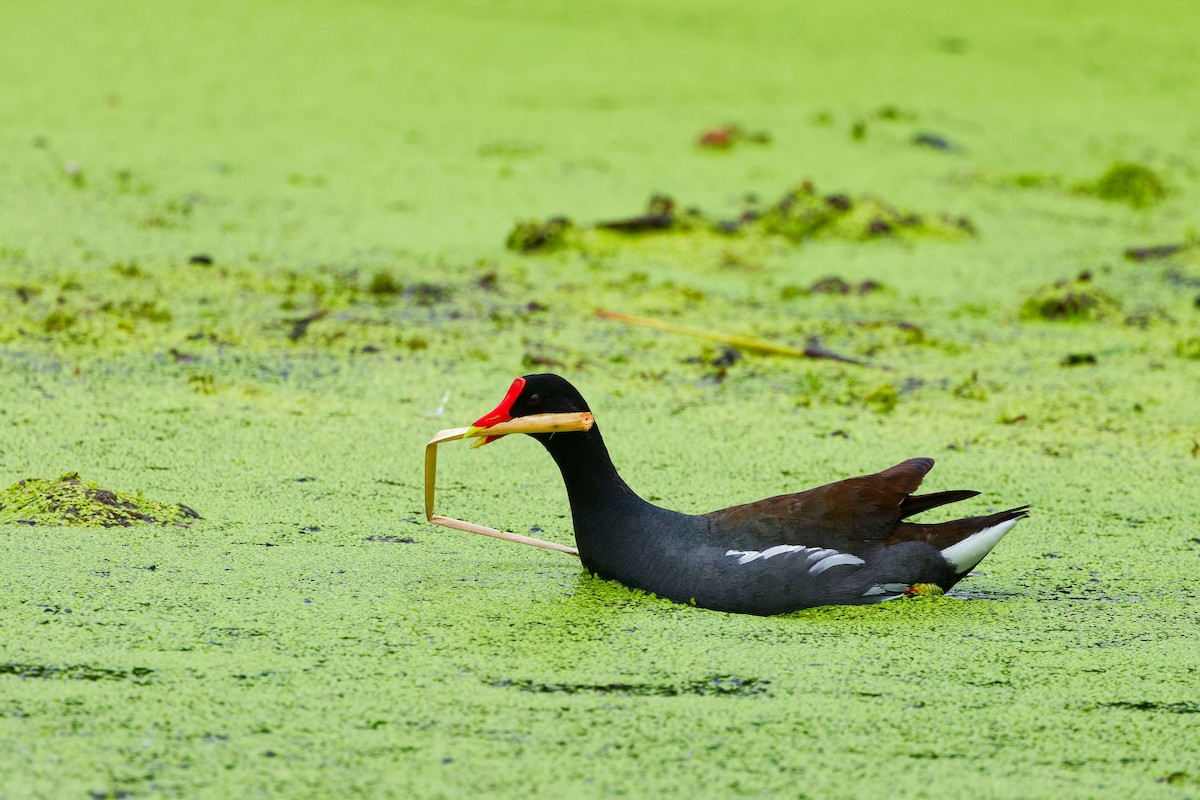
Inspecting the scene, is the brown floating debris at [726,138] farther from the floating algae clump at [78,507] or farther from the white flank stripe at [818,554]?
the white flank stripe at [818,554]

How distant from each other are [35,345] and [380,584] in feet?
5.07

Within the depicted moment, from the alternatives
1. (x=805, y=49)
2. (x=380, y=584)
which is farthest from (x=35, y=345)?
(x=805, y=49)

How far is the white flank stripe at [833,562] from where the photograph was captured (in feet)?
7.04

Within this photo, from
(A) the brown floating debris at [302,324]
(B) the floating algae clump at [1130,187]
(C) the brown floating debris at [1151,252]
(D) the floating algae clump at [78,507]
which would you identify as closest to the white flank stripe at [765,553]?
(D) the floating algae clump at [78,507]

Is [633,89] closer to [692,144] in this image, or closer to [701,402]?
[692,144]

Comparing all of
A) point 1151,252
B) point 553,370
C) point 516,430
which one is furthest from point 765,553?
point 1151,252

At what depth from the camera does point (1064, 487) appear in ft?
9.39

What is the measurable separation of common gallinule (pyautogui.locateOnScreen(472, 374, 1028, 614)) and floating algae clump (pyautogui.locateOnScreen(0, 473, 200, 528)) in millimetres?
592

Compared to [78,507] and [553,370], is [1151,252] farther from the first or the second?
[78,507]

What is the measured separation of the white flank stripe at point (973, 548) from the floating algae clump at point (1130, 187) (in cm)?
353

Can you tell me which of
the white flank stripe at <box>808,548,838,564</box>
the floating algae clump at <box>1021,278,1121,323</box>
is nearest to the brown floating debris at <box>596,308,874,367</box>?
the floating algae clump at <box>1021,278,1121,323</box>

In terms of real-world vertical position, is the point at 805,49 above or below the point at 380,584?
above

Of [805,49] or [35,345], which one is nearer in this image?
[35,345]

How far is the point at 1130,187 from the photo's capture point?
546cm
